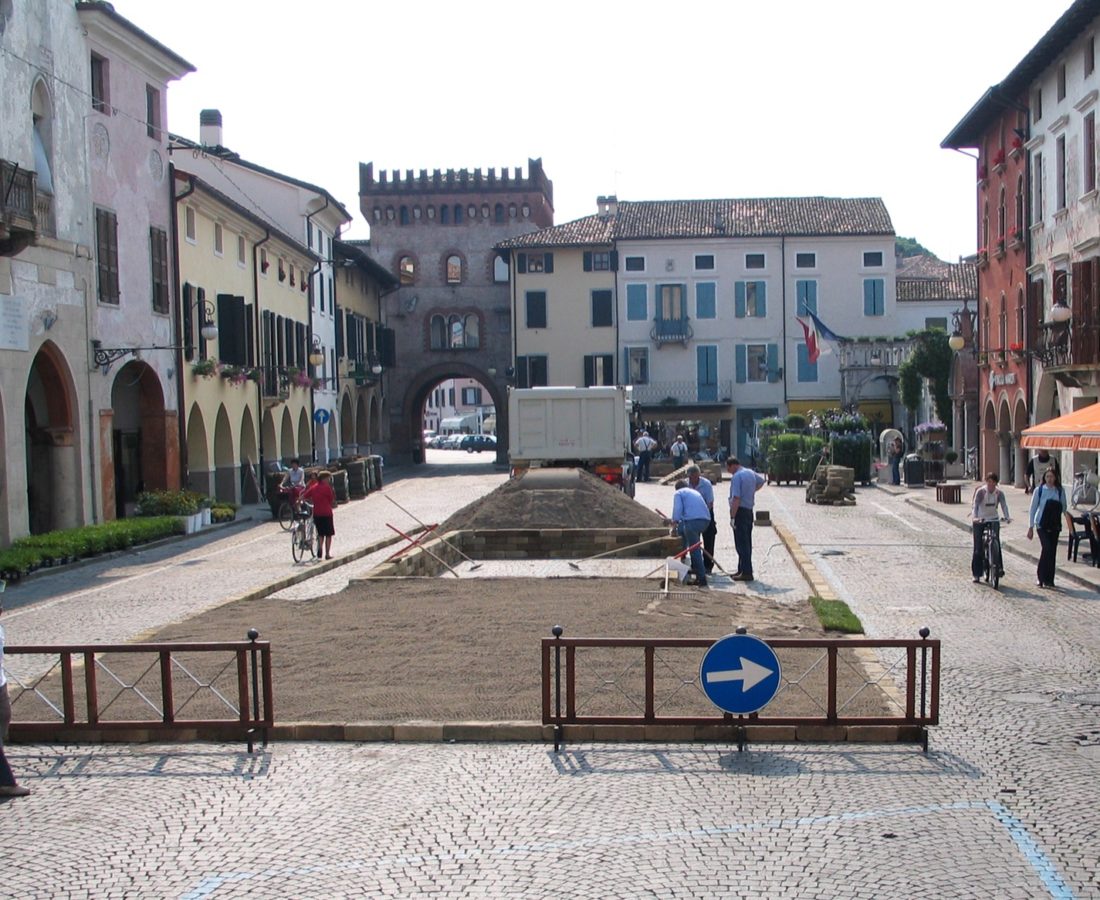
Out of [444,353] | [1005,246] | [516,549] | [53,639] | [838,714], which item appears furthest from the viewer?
[444,353]

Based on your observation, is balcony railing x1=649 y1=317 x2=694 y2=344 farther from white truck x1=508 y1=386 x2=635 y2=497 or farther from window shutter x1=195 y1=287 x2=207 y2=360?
window shutter x1=195 y1=287 x2=207 y2=360

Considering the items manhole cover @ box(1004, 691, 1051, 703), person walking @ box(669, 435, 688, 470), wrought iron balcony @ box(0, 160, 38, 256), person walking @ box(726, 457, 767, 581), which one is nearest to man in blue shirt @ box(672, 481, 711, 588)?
person walking @ box(726, 457, 767, 581)

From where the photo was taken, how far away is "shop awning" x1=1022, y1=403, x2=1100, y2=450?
19828 millimetres

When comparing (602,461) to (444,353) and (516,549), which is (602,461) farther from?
(444,353)

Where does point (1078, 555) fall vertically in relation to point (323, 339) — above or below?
below

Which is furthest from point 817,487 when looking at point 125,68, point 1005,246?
point 125,68

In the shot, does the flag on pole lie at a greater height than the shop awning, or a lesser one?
greater

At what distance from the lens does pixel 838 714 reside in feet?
32.3

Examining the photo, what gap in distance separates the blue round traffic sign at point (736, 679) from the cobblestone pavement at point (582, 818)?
0.36 metres

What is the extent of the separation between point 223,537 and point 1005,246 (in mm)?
23261

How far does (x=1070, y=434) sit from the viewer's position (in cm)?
2053

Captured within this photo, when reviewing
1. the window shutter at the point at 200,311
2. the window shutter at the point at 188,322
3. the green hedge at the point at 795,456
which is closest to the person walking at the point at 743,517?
the window shutter at the point at 188,322

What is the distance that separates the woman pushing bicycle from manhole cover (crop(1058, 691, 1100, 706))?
6.96 meters

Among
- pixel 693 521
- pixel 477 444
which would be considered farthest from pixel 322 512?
pixel 477 444
